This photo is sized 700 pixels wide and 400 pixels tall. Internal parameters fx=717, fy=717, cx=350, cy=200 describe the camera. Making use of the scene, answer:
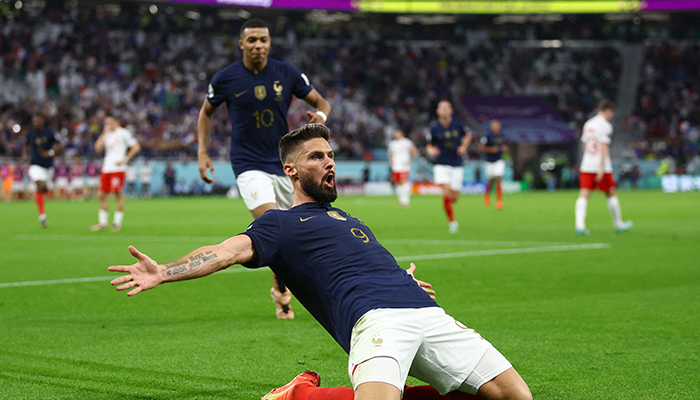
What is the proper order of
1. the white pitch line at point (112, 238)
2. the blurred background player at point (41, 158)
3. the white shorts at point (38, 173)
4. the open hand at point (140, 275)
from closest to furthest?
the open hand at point (140, 275), the white pitch line at point (112, 238), the blurred background player at point (41, 158), the white shorts at point (38, 173)

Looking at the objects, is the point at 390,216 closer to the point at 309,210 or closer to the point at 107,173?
the point at 107,173

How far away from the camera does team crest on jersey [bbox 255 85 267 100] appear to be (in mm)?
6527

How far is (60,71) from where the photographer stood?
36406 millimetres

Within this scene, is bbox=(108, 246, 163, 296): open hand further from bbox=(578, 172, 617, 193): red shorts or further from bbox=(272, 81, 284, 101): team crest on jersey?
bbox=(578, 172, 617, 193): red shorts

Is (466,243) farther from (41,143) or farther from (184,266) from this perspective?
(41,143)

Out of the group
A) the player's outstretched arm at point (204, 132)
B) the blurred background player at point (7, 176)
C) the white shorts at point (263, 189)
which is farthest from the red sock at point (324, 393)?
the blurred background player at point (7, 176)

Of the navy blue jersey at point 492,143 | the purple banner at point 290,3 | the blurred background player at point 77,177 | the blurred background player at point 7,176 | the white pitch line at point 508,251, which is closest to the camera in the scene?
the white pitch line at point 508,251

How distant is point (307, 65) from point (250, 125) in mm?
37593

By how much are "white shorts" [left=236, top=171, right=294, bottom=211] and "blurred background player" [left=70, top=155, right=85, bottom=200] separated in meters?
27.8

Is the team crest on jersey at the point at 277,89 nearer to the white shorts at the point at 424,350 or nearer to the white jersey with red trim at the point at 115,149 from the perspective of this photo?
the white shorts at the point at 424,350

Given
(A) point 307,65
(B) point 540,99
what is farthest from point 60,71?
(B) point 540,99

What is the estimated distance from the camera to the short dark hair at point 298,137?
3516mm

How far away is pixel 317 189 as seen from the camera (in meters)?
3.46

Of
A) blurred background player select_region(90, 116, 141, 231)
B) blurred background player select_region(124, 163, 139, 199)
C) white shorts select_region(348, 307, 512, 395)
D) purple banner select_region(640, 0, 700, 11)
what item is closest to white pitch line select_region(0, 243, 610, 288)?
white shorts select_region(348, 307, 512, 395)
